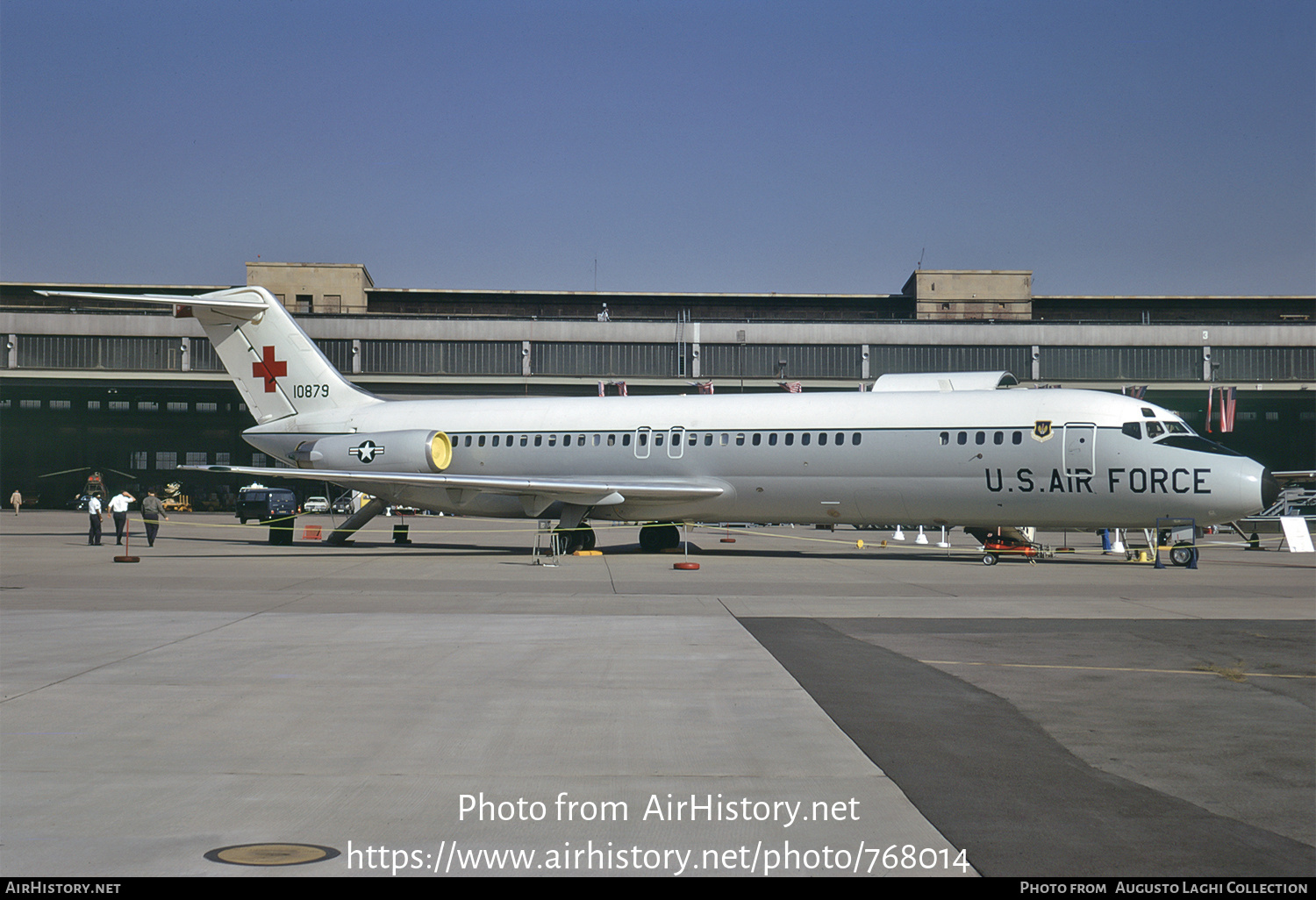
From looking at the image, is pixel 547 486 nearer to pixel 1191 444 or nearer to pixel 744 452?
pixel 744 452

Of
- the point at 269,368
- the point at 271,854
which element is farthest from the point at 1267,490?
the point at 269,368

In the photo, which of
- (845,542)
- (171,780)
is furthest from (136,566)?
(845,542)

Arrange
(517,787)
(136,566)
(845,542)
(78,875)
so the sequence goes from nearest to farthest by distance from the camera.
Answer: (78,875), (517,787), (136,566), (845,542)

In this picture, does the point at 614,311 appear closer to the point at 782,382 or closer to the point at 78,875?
the point at 782,382

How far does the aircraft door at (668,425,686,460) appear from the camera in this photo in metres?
27.6

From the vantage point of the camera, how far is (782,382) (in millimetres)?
55719

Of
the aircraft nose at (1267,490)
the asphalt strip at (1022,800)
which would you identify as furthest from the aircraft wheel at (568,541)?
the asphalt strip at (1022,800)

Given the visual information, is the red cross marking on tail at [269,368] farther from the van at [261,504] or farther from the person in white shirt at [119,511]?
the van at [261,504]

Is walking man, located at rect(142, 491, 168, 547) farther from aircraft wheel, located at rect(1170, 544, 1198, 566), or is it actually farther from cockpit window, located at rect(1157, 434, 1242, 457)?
aircraft wheel, located at rect(1170, 544, 1198, 566)

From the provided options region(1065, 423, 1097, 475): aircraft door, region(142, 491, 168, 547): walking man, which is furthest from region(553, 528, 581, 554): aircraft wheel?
region(1065, 423, 1097, 475): aircraft door

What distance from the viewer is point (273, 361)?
3112 cm

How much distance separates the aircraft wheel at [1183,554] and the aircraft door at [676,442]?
11.9 m

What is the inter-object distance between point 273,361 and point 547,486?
1029 centimetres
